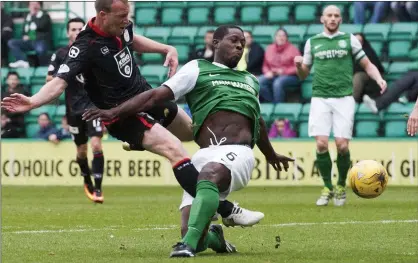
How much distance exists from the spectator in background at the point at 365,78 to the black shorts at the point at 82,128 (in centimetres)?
592

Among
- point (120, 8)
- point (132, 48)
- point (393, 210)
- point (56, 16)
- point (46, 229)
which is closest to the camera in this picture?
point (120, 8)

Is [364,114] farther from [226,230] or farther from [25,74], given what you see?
[226,230]

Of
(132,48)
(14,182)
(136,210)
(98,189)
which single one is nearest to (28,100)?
(132,48)

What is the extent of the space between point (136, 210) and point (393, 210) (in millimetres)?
3068

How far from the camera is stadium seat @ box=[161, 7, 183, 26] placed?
23953 millimetres

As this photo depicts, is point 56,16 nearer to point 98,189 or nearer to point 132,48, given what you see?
point 98,189

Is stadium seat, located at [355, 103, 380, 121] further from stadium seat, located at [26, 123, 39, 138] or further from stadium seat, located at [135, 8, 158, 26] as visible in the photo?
stadium seat, located at [26, 123, 39, 138]

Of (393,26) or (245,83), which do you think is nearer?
(245,83)

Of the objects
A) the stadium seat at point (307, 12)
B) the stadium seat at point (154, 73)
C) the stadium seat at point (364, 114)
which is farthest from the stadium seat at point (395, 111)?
the stadium seat at point (154, 73)

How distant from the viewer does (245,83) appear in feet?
29.1

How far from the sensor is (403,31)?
21.5 m

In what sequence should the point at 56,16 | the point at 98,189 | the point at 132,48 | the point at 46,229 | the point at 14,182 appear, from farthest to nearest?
the point at 56,16 → the point at 14,182 → the point at 98,189 → the point at 46,229 → the point at 132,48

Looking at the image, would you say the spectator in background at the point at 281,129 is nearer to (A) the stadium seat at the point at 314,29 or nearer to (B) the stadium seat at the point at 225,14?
(A) the stadium seat at the point at 314,29

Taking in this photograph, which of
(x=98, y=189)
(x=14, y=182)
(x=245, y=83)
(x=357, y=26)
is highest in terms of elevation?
(x=245, y=83)
